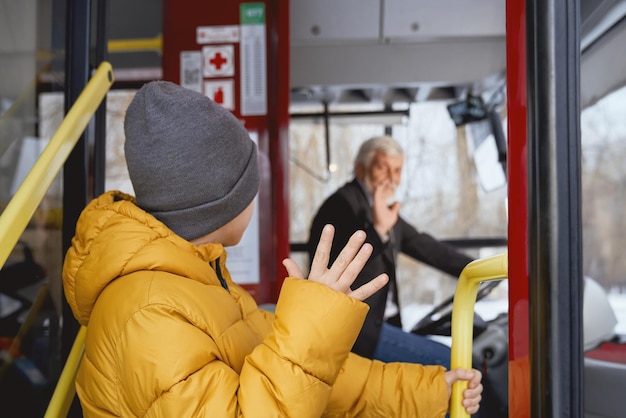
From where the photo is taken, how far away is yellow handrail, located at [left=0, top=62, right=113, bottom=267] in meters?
1.12

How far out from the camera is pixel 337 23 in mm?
3217

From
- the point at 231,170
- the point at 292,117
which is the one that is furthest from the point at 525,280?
the point at 292,117

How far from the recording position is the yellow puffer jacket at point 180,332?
1.05 metres

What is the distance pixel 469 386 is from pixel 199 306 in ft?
2.01

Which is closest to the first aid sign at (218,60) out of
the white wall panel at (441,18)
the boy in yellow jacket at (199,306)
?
the white wall panel at (441,18)

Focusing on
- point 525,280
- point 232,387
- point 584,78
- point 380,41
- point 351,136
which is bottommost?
point 232,387

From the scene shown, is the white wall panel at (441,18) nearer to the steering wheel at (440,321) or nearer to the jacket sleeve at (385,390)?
the steering wheel at (440,321)

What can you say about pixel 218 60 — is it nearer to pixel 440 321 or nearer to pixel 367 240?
pixel 367 240

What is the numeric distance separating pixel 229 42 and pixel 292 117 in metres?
1.42

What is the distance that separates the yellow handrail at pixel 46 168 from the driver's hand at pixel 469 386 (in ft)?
2.93

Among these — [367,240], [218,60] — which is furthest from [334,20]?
[367,240]

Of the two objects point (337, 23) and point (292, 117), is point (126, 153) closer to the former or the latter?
point (337, 23)

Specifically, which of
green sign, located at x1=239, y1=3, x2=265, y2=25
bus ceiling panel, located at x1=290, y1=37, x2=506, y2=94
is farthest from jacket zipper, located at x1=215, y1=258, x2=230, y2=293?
bus ceiling panel, located at x1=290, y1=37, x2=506, y2=94

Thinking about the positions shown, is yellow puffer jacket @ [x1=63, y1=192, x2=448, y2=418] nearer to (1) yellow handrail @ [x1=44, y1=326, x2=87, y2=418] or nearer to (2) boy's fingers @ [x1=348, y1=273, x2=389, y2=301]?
(2) boy's fingers @ [x1=348, y1=273, x2=389, y2=301]
